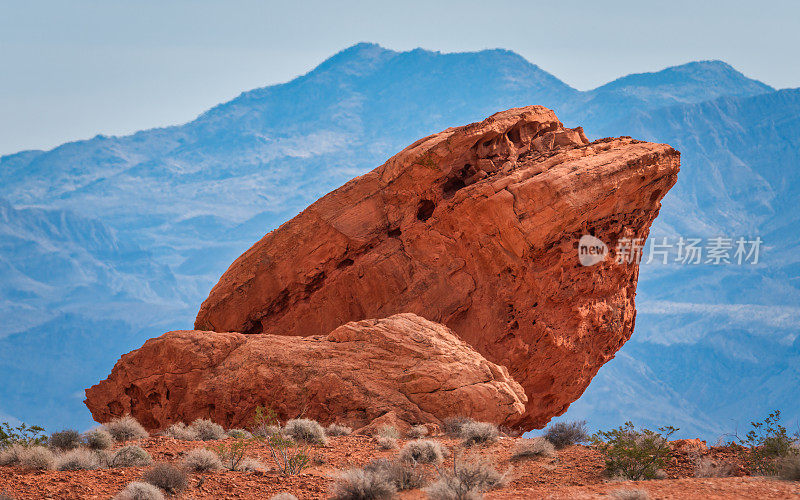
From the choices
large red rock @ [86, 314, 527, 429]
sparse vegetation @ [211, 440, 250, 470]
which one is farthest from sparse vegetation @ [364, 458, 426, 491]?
large red rock @ [86, 314, 527, 429]

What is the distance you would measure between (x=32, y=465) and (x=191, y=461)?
7.53 ft

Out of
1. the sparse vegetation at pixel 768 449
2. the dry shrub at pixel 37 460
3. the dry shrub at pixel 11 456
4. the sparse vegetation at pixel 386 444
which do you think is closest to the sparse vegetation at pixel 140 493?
the dry shrub at pixel 37 460

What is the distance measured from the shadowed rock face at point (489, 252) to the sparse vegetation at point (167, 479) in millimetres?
11542

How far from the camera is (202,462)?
1134 cm

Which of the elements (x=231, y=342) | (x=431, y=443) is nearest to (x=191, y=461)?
(x=431, y=443)

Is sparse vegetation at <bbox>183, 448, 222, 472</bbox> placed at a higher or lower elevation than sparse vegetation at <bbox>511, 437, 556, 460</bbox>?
lower

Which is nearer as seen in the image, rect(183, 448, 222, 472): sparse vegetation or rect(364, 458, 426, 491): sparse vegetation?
rect(364, 458, 426, 491): sparse vegetation

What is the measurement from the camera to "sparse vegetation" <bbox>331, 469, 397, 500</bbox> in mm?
9719

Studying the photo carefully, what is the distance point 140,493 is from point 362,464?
377cm

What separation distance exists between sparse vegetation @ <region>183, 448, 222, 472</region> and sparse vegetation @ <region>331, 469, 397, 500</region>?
2385 mm

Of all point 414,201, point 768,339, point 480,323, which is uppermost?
point 768,339

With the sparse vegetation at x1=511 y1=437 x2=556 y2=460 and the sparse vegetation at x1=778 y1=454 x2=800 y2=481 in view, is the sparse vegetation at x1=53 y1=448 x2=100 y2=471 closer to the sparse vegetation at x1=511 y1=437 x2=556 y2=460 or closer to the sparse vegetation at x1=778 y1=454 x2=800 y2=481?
the sparse vegetation at x1=511 y1=437 x2=556 y2=460

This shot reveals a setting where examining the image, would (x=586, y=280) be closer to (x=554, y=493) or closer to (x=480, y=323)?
(x=480, y=323)

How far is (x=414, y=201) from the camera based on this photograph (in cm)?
2269
